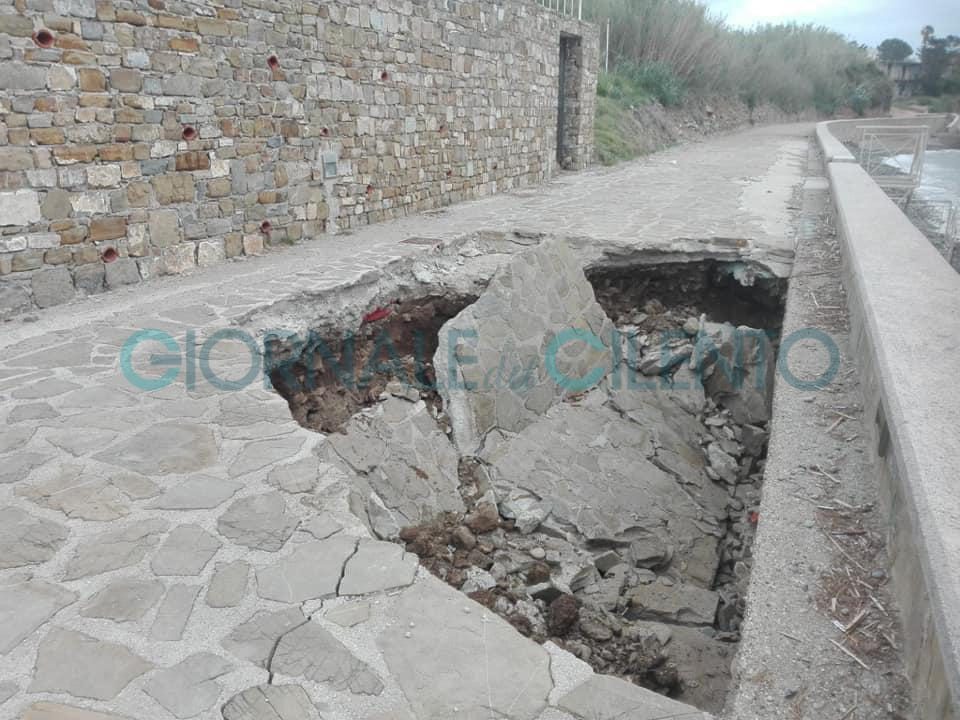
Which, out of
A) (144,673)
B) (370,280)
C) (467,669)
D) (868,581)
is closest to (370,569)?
(467,669)

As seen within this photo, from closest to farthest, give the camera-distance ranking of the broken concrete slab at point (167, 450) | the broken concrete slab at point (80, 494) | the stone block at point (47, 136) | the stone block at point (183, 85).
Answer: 1. the broken concrete slab at point (80, 494)
2. the broken concrete slab at point (167, 450)
3. the stone block at point (47, 136)
4. the stone block at point (183, 85)

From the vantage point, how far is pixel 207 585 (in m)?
2.30

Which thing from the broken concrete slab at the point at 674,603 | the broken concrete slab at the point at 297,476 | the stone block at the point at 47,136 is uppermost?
the stone block at the point at 47,136

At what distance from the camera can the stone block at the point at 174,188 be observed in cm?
555

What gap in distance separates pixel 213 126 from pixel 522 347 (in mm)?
3042

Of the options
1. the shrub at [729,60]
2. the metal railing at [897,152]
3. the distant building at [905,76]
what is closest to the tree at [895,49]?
the distant building at [905,76]

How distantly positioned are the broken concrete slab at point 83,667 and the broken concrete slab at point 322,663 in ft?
1.16

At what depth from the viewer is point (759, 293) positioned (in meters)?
6.76

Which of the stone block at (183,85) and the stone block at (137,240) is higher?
the stone block at (183,85)

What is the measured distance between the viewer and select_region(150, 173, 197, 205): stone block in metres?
5.55

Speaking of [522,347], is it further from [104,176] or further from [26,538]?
[26,538]

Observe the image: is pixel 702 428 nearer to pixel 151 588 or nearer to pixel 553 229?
pixel 553 229

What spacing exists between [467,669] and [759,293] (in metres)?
5.55

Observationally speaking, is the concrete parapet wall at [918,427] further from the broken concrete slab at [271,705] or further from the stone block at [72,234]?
the stone block at [72,234]
